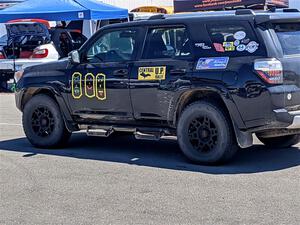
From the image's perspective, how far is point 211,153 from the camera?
7.62m

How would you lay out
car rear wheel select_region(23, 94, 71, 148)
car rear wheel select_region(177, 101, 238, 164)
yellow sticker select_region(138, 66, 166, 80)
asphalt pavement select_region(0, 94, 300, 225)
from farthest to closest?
car rear wheel select_region(23, 94, 71, 148), yellow sticker select_region(138, 66, 166, 80), car rear wheel select_region(177, 101, 238, 164), asphalt pavement select_region(0, 94, 300, 225)

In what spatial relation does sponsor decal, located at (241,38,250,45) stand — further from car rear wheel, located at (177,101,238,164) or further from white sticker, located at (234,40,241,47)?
car rear wheel, located at (177,101,238,164)

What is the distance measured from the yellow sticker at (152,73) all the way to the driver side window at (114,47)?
0.32m

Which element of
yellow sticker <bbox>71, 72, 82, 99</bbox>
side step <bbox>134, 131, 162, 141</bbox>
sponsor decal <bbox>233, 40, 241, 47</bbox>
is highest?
sponsor decal <bbox>233, 40, 241, 47</bbox>

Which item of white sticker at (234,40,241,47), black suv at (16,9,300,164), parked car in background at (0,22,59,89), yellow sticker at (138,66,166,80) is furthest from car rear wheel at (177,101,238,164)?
parked car in background at (0,22,59,89)

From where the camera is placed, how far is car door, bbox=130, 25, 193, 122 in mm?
7742

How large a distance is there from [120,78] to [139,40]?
56cm

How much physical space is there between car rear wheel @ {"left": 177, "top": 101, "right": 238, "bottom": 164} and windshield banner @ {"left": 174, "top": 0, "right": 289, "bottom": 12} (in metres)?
16.4

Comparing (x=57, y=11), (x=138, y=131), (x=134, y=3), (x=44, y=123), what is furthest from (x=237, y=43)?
(x=134, y=3)

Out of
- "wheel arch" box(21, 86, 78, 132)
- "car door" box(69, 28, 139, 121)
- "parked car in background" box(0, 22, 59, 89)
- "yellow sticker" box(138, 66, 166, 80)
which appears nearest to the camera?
"yellow sticker" box(138, 66, 166, 80)

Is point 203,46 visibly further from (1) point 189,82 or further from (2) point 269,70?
(2) point 269,70

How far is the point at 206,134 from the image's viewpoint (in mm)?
7652

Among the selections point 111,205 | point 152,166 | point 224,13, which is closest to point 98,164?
point 152,166

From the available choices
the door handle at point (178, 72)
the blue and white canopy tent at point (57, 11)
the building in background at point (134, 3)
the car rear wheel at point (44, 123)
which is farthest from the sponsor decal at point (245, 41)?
the building in background at point (134, 3)
